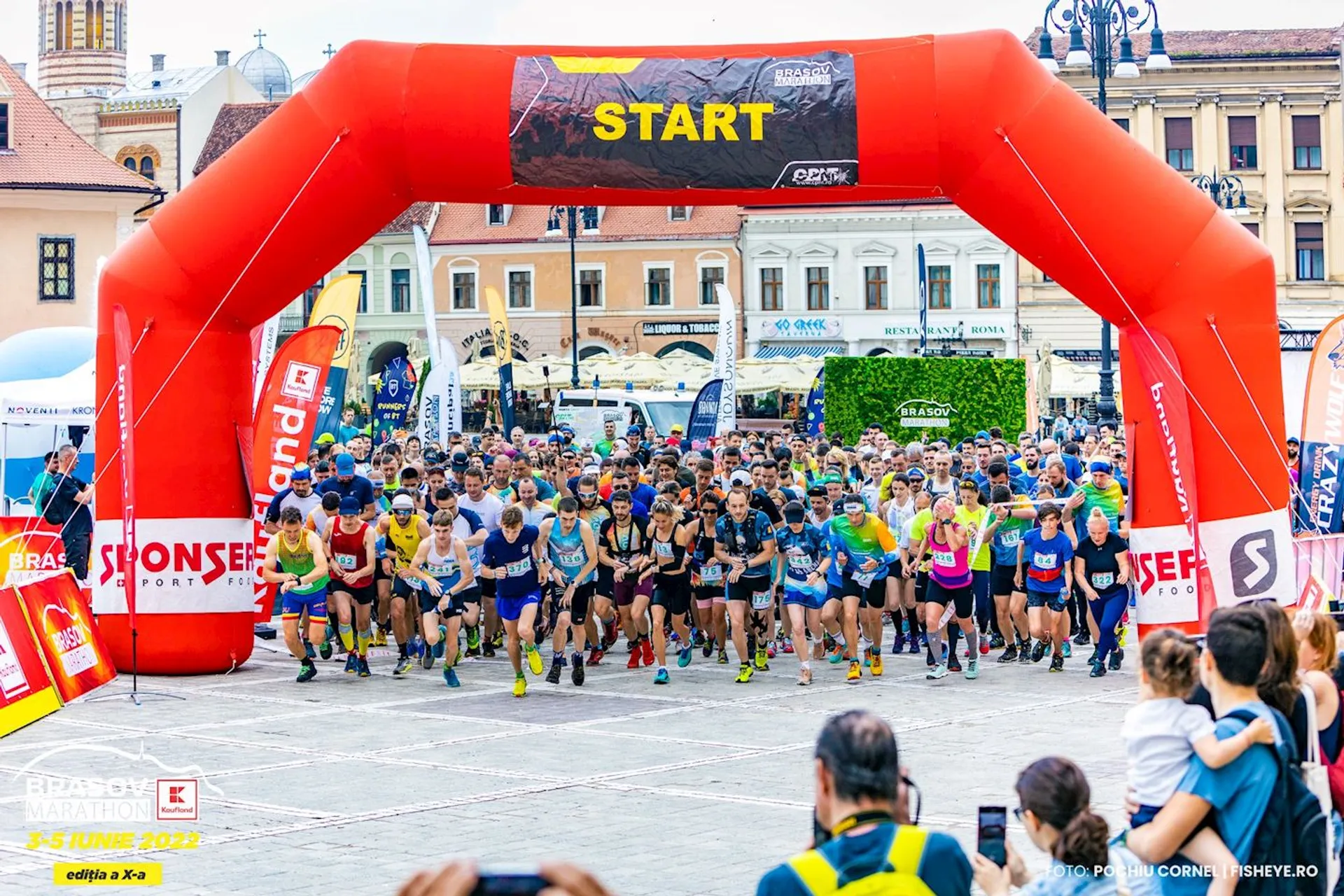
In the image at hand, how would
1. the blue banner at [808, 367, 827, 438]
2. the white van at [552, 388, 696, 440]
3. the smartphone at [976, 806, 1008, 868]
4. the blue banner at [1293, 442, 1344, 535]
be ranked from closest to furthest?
the smartphone at [976, 806, 1008, 868] → the blue banner at [1293, 442, 1344, 535] → the blue banner at [808, 367, 827, 438] → the white van at [552, 388, 696, 440]

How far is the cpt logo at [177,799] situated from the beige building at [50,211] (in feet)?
135

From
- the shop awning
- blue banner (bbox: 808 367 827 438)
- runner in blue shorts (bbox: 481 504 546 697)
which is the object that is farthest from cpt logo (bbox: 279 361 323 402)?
the shop awning

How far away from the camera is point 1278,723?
532cm

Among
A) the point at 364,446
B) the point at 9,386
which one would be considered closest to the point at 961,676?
the point at 364,446

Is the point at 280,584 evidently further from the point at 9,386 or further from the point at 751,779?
the point at 9,386

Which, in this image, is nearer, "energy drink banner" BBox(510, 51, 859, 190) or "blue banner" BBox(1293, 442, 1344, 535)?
"energy drink banner" BBox(510, 51, 859, 190)

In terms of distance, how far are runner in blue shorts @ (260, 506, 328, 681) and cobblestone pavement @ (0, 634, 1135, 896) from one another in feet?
1.23

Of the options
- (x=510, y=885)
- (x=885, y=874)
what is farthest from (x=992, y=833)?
(x=510, y=885)

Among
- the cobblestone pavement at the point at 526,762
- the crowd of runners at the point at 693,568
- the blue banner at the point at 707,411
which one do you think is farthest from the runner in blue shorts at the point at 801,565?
the blue banner at the point at 707,411

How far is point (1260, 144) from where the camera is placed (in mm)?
62250

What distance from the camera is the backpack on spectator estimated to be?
5203mm

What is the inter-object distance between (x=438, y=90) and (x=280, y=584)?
4.57m

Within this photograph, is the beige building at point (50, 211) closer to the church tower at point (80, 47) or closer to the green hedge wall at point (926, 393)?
the green hedge wall at point (926, 393)

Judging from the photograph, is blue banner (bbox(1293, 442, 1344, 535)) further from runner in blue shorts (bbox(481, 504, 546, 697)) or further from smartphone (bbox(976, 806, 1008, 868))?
smartphone (bbox(976, 806, 1008, 868))
